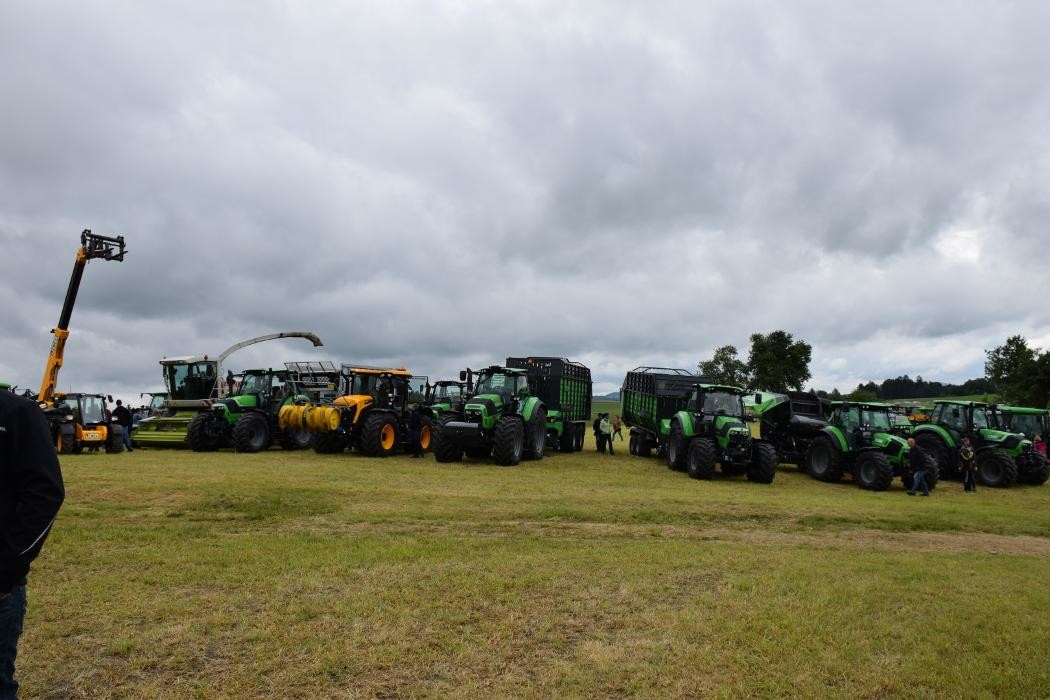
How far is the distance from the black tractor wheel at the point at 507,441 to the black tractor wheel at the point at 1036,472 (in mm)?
13274

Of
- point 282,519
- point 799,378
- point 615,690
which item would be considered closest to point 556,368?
point 282,519

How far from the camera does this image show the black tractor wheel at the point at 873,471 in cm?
1531

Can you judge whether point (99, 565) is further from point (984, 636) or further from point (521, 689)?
point (984, 636)

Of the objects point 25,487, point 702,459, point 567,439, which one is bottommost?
point 702,459

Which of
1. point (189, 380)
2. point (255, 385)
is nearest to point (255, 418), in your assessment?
point (255, 385)

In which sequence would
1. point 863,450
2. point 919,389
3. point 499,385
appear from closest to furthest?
point 863,450 → point 499,385 → point 919,389

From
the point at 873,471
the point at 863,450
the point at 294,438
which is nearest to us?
the point at 873,471

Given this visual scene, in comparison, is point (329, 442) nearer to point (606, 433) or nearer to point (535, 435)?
point (535, 435)

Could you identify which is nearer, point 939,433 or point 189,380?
point 939,433

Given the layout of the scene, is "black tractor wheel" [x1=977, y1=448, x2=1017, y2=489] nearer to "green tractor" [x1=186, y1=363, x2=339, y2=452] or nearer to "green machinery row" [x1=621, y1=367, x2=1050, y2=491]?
"green machinery row" [x1=621, y1=367, x2=1050, y2=491]

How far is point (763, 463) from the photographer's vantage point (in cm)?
1573

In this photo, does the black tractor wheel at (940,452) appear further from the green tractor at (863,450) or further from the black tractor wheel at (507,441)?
the black tractor wheel at (507,441)

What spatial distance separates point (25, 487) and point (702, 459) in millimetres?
14691

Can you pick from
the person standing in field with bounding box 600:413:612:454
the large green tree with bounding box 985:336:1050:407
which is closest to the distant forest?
the large green tree with bounding box 985:336:1050:407
